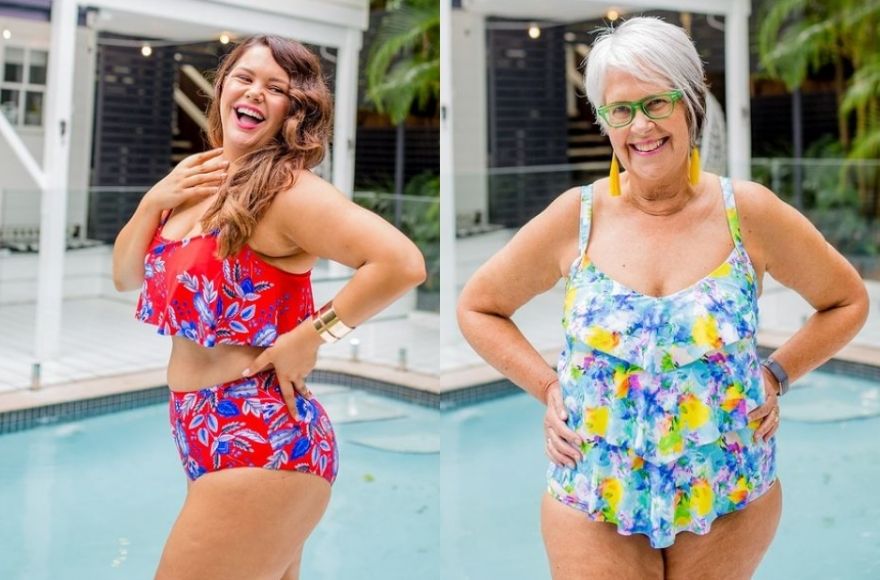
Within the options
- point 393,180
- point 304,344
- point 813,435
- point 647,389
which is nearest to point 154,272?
point 304,344

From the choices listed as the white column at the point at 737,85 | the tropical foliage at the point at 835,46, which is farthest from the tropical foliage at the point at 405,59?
the tropical foliage at the point at 835,46

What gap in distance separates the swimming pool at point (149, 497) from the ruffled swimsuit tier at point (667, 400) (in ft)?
7.60

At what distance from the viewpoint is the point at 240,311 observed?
→ 4.51 ft

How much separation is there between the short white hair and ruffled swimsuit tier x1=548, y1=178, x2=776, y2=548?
0.20 m

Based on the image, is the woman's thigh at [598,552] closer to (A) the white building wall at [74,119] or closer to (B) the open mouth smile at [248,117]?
(B) the open mouth smile at [248,117]

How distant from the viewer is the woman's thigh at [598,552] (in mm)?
1233

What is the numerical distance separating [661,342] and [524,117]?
7.08 meters

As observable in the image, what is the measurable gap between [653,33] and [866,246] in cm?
775

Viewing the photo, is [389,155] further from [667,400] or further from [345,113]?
[667,400]

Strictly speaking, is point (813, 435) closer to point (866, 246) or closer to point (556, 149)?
point (866, 246)

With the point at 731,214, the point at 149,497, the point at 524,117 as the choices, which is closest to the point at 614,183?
the point at 731,214

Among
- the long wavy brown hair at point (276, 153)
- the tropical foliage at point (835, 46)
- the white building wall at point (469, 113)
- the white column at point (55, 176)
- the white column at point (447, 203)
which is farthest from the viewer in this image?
the tropical foliage at point (835, 46)

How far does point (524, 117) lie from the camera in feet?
26.5

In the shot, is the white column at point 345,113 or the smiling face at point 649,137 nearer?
the smiling face at point 649,137
